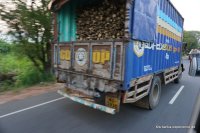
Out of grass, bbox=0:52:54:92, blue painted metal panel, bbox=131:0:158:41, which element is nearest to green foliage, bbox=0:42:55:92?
grass, bbox=0:52:54:92

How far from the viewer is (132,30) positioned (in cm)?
441

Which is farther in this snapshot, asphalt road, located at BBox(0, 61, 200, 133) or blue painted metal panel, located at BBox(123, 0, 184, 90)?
asphalt road, located at BBox(0, 61, 200, 133)

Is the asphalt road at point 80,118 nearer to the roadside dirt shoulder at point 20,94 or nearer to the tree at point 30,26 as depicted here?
the roadside dirt shoulder at point 20,94

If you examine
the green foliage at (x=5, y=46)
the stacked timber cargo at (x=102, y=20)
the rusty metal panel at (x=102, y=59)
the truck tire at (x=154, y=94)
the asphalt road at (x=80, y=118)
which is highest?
the stacked timber cargo at (x=102, y=20)

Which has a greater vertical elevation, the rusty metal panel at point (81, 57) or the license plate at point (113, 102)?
the rusty metal panel at point (81, 57)

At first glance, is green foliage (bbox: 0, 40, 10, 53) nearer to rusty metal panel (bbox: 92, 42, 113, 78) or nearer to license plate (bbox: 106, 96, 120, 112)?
rusty metal panel (bbox: 92, 42, 113, 78)

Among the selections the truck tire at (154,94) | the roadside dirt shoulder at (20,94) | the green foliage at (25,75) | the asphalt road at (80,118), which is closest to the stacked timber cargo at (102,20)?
the truck tire at (154,94)

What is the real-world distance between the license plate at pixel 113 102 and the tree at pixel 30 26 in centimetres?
648

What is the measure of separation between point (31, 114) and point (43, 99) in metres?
1.46

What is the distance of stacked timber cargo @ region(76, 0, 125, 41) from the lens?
5556 mm

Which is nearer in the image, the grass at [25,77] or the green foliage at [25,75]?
the grass at [25,77]

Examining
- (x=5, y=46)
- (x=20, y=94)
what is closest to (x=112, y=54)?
(x=20, y=94)

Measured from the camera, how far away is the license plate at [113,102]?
4617 millimetres

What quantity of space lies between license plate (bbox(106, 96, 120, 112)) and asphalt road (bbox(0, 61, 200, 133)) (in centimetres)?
47
